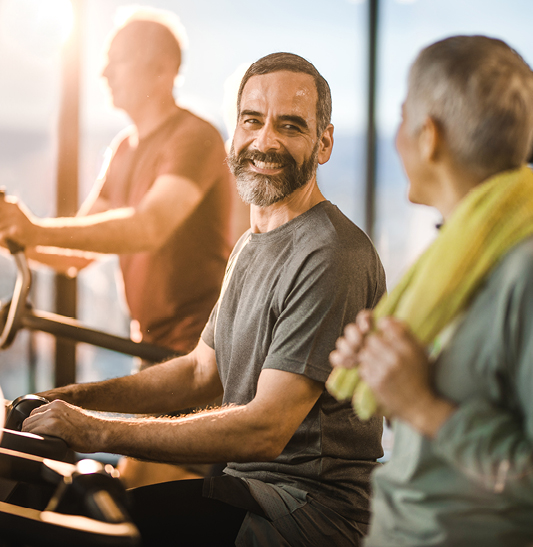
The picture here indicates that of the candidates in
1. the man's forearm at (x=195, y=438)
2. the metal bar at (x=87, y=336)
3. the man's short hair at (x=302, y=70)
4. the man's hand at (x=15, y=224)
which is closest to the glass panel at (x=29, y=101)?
the man's hand at (x=15, y=224)

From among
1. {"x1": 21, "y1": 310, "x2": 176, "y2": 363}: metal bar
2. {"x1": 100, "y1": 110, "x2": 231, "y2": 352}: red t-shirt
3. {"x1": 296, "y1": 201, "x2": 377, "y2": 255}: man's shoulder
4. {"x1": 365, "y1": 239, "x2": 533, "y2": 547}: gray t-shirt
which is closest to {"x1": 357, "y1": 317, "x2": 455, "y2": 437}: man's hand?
{"x1": 365, "y1": 239, "x2": 533, "y2": 547}: gray t-shirt

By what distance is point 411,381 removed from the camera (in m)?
0.65

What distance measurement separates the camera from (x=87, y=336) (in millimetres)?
2080

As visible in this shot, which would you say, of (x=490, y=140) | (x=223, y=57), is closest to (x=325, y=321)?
(x=490, y=140)

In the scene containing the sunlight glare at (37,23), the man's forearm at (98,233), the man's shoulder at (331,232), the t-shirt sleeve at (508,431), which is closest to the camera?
the t-shirt sleeve at (508,431)

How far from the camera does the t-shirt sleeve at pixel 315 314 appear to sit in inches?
45.6

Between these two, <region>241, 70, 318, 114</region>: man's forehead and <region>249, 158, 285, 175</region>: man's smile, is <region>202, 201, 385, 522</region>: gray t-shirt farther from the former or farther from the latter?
<region>241, 70, 318, 114</region>: man's forehead

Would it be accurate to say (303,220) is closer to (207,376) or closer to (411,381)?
(207,376)

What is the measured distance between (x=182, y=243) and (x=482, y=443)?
197 centimetres

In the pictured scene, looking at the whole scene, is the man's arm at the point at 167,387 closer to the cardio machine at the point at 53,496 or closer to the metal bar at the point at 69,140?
the cardio machine at the point at 53,496

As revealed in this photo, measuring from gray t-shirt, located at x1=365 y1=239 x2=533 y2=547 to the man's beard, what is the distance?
0.82m

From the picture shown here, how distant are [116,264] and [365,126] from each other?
4.76ft

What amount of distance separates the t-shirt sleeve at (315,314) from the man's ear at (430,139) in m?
0.52

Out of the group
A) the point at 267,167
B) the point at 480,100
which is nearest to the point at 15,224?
the point at 267,167
